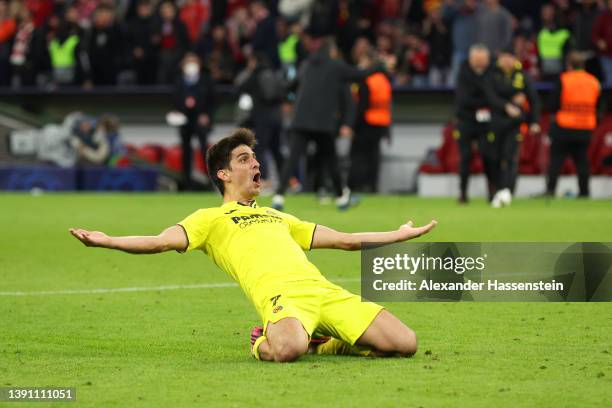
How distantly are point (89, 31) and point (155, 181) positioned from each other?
4.48 meters

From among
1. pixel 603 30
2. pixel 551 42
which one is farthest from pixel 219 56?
pixel 603 30

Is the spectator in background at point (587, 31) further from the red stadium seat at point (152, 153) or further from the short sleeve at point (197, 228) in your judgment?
the short sleeve at point (197, 228)

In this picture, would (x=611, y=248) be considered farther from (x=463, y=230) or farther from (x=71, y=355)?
(x=463, y=230)

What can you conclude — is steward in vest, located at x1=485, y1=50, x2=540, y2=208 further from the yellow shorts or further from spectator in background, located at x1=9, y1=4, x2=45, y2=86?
the yellow shorts

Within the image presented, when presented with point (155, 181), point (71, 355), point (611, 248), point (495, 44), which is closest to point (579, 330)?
point (611, 248)

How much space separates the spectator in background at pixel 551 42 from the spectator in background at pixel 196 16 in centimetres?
761

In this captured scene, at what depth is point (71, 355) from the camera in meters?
7.91

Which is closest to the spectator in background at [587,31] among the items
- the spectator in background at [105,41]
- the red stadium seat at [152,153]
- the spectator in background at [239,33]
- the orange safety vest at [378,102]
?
the orange safety vest at [378,102]

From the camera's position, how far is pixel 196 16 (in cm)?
3031

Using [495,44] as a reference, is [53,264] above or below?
below

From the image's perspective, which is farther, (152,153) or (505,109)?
(152,153)

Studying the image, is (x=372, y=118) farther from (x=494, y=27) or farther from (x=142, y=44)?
(x=142, y=44)

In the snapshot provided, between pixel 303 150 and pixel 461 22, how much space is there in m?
6.27

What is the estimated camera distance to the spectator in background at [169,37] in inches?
1164
